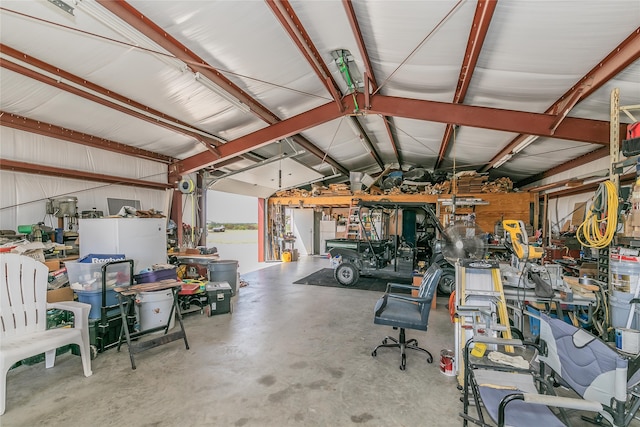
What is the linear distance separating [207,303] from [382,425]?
3354 mm

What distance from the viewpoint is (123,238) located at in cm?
408

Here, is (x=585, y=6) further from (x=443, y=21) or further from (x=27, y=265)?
(x=27, y=265)

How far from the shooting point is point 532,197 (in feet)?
24.3

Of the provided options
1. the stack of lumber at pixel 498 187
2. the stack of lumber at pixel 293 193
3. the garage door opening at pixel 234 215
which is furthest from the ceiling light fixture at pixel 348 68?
the stack of lumber at pixel 293 193

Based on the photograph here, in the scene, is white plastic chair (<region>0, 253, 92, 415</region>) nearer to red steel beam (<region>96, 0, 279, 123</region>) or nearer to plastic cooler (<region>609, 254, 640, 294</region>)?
red steel beam (<region>96, 0, 279, 123</region>)

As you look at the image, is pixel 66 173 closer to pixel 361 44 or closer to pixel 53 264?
pixel 53 264

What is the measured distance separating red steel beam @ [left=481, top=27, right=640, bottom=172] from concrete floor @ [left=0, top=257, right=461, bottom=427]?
3.19 metres

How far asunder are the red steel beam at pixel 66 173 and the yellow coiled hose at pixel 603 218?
681 centimetres

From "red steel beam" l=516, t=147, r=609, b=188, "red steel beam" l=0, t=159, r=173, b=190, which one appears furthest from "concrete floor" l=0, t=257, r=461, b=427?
"red steel beam" l=516, t=147, r=609, b=188

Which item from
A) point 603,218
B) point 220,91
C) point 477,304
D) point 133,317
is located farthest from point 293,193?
point 603,218

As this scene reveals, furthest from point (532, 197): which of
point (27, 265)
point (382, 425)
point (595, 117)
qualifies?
point (27, 265)

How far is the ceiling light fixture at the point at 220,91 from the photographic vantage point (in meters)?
3.44

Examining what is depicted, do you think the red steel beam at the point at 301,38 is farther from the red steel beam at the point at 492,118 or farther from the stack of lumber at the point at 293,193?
the stack of lumber at the point at 293,193

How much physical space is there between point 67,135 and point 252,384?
4487 millimetres
